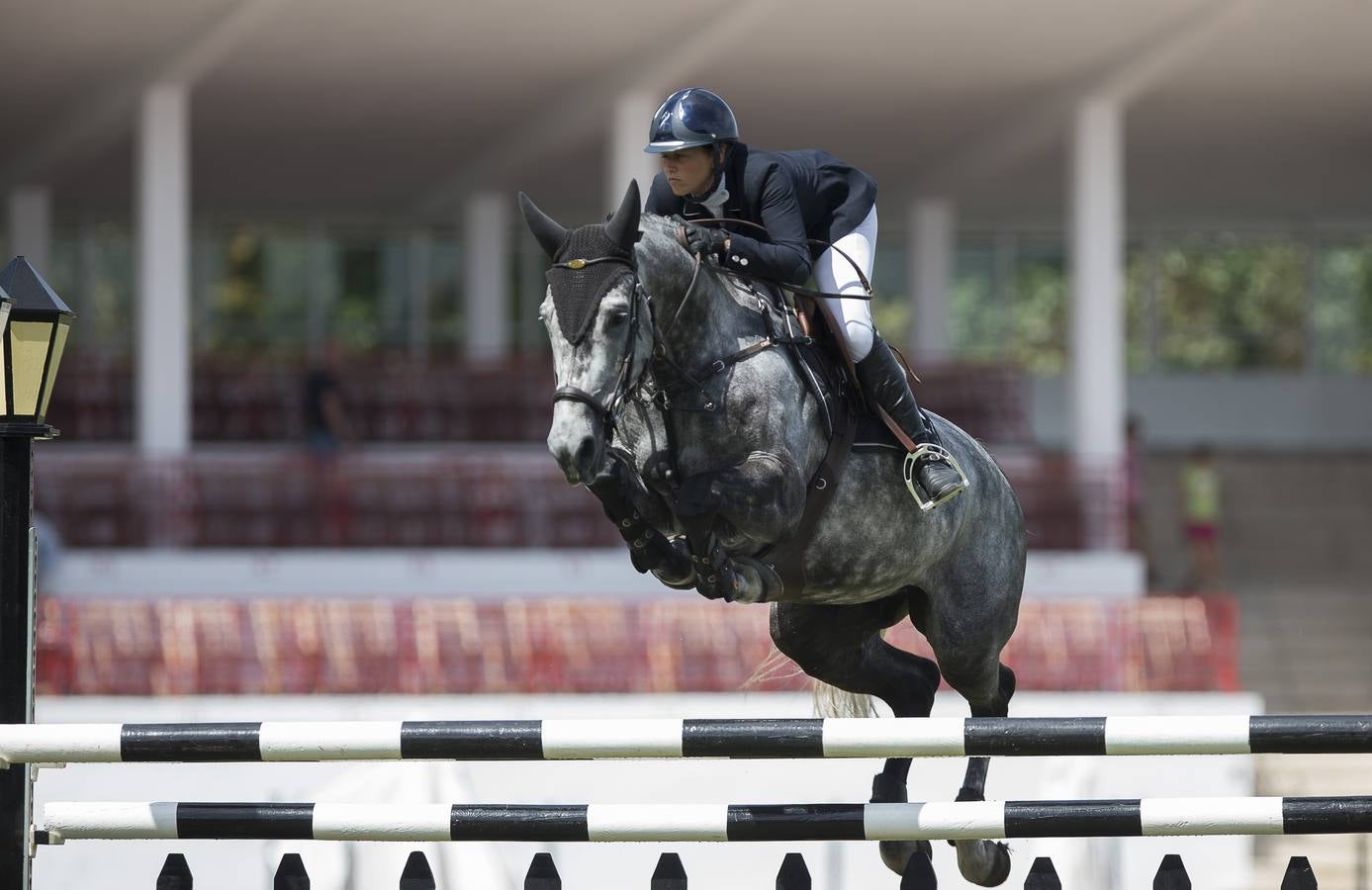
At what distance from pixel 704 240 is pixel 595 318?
0.57 m

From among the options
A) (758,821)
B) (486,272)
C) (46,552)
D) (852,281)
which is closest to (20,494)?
(758,821)

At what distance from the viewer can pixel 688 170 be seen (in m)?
4.79

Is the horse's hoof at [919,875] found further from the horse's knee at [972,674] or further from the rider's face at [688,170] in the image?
the rider's face at [688,170]

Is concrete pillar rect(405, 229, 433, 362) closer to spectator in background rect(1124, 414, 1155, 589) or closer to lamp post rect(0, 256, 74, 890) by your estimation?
spectator in background rect(1124, 414, 1155, 589)

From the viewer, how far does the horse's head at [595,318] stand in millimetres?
4137

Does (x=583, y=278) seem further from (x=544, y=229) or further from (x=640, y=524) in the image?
(x=640, y=524)

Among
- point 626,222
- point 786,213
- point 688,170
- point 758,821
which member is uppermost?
point 688,170

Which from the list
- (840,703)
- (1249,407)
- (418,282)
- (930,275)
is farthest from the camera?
(418,282)

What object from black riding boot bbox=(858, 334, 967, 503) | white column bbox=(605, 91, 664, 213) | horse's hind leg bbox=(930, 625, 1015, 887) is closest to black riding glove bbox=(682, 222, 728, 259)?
black riding boot bbox=(858, 334, 967, 503)

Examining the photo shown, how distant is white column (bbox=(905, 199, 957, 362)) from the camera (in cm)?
2422

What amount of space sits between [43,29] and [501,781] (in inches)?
397

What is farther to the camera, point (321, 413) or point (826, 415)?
point (321, 413)

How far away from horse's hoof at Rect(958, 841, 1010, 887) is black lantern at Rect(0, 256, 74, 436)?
109 inches

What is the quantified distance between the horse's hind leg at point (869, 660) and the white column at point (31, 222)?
20.4 meters
